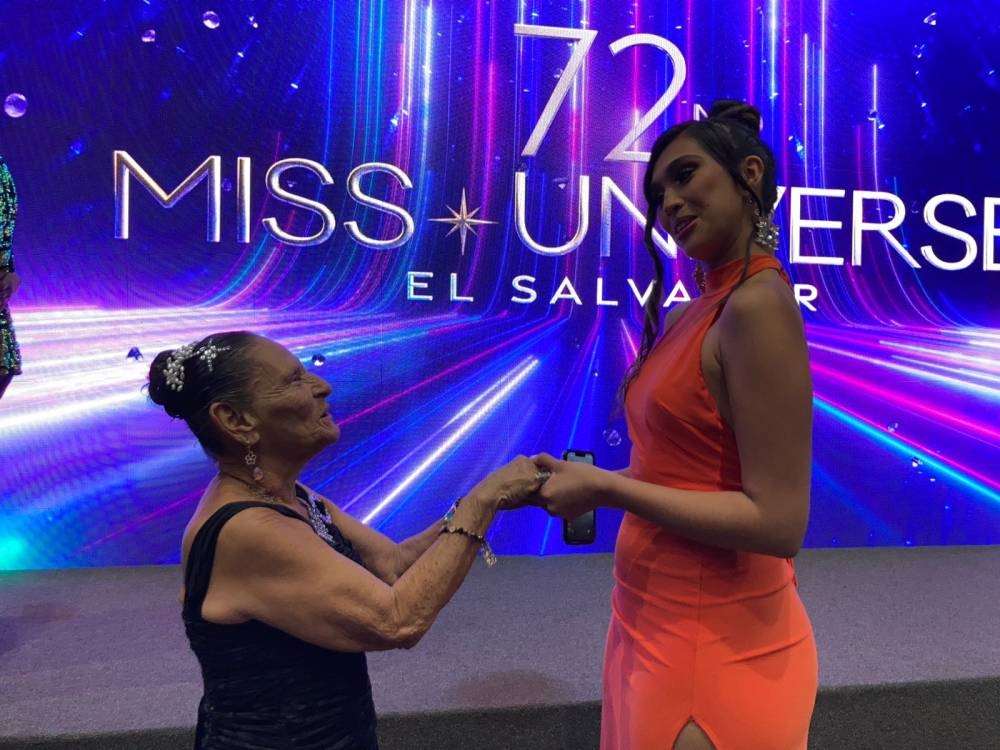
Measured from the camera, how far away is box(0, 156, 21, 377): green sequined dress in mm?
1965

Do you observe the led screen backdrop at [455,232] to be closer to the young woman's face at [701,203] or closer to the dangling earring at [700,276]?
the dangling earring at [700,276]

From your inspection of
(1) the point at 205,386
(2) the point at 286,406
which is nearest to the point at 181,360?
(1) the point at 205,386

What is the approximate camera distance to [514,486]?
43.8 inches

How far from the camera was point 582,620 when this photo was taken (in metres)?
2.46

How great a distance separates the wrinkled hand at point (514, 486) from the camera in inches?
43.8

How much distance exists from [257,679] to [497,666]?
1091mm

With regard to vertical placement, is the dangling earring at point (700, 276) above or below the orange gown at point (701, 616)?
above

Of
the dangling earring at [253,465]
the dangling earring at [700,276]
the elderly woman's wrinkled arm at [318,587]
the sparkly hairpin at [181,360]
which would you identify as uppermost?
the dangling earring at [700,276]

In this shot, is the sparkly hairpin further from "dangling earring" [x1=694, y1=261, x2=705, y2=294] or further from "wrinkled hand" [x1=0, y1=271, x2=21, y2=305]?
"wrinkled hand" [x1=0, y1=271, x2=21, y2=305]

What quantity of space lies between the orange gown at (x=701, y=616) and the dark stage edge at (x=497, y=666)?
85 cm

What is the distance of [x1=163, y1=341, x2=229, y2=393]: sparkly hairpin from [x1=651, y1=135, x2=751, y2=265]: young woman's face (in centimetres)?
73

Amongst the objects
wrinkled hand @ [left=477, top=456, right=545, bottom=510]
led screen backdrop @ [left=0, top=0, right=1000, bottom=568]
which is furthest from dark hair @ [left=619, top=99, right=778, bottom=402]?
led screen backdrop @ [left=0, top=0, right=1000, bottom=568]

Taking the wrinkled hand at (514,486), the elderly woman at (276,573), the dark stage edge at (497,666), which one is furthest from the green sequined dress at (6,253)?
the wrinkled hand at (514,486)

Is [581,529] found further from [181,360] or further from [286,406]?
[181,360]
